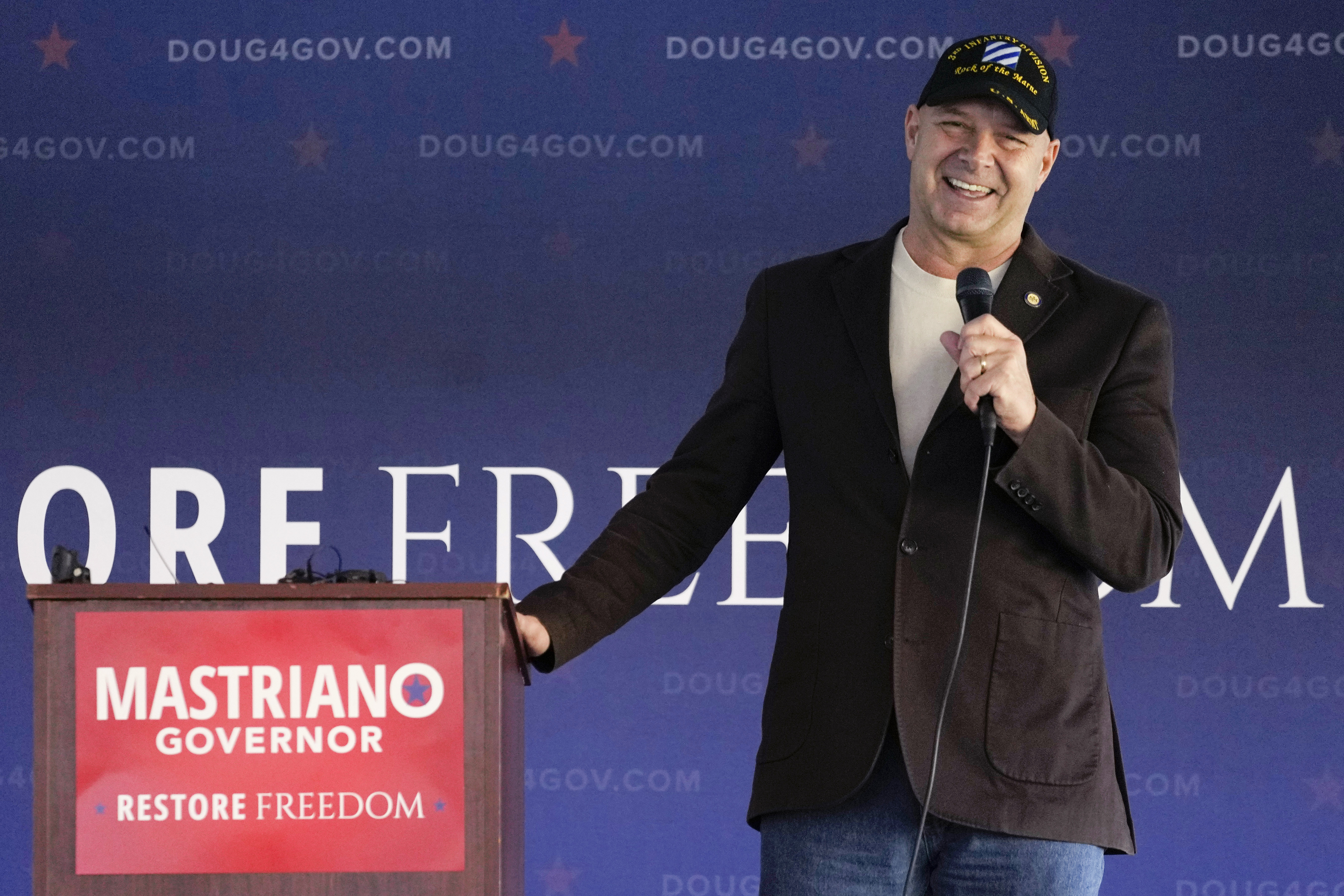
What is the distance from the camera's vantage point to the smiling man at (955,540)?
1429 mm

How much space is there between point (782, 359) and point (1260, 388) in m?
1.67

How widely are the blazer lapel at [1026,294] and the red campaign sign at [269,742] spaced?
1.70 feet

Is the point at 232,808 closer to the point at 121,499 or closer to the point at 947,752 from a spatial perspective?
the point at 947,752

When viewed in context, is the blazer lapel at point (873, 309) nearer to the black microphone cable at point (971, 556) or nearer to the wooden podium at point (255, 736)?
the black microphone cable at point (971, 556)

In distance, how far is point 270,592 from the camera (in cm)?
129

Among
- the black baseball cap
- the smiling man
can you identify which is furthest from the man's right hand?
the black baseball cap

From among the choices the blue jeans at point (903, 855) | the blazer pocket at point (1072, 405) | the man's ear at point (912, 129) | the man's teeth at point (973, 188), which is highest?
the man's ear at point (912, 129)

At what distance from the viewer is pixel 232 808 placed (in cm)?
127

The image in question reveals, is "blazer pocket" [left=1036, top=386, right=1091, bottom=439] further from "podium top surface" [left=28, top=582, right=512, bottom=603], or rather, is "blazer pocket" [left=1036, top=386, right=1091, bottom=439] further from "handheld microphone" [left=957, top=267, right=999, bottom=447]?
"podium top surface" [left=28, top=582, right=512, bottom=603]

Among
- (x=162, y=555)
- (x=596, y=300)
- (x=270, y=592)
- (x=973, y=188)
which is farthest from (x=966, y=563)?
(x=162, y=555)

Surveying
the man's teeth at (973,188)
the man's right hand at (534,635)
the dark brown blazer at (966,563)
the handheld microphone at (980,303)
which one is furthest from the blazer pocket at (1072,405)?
the man's right hand at (534,635)

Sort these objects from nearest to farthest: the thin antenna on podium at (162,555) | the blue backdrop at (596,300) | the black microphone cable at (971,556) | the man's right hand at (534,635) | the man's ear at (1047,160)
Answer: the black microphone cable at (971,556), the man's right hand at (534,635), the man's ear at (1047,160), the thin antenna on podium at (162,555), the blue backdrop at (596,300)

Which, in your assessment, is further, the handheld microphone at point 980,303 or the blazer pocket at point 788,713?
the blazer pocket at point 788,713

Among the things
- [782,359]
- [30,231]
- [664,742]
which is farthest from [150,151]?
[782,359]
